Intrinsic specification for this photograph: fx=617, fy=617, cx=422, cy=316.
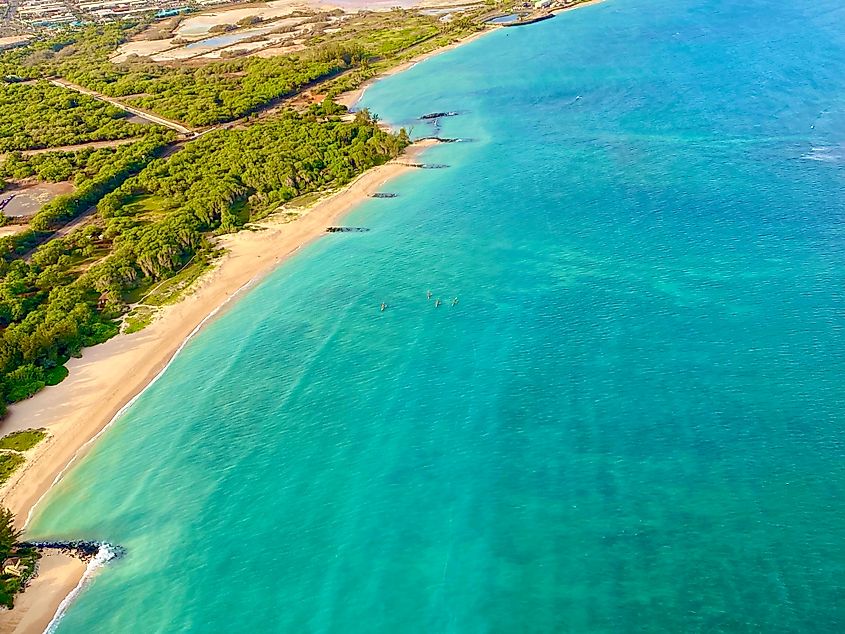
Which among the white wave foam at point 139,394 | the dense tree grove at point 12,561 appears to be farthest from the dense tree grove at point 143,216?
the dense tree grove at point 12,561

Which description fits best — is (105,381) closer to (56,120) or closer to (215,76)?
(56,120)

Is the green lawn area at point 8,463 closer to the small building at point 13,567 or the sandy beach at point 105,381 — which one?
the sandy beach at point 105,381

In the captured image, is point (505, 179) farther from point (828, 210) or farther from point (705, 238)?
point (828, 210)

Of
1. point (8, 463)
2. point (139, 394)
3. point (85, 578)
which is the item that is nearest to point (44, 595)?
point (85, 578)

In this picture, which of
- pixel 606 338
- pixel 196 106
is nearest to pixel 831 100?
pixel 606 338

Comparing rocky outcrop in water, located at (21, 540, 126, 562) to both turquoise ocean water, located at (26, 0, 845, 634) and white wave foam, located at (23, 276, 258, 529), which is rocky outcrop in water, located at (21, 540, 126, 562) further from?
white wave foam, located at (23, 276, 258, 529)

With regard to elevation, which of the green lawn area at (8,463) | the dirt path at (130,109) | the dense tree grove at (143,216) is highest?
the dirt path at (130,109)
